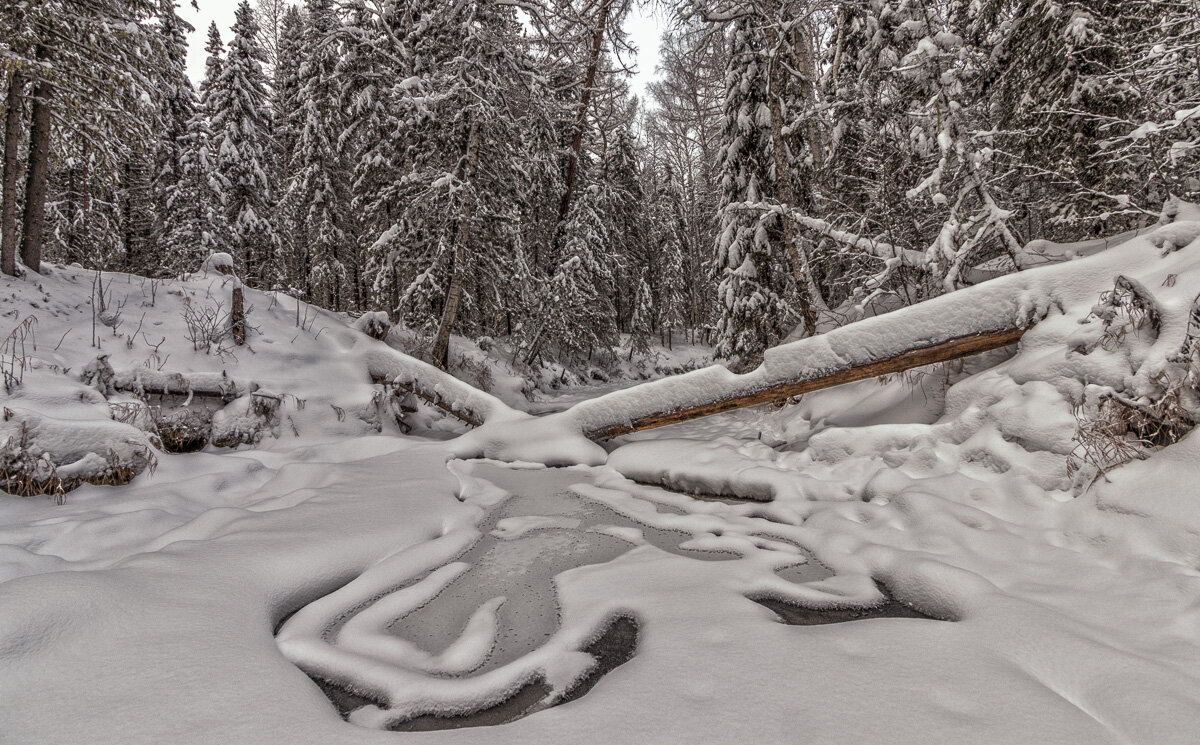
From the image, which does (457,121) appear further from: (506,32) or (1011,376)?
(1011,376)

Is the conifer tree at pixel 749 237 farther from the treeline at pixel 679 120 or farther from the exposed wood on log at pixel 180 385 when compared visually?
the exposed wood on log at pixel 180 385

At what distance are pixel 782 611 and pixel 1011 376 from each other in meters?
2.99

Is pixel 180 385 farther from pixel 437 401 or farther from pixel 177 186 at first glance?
pixel 177 186

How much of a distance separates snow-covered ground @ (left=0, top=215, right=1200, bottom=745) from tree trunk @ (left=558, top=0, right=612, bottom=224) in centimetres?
984

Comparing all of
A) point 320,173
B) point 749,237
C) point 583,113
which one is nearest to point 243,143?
point 320,173

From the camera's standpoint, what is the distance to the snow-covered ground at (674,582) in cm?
153

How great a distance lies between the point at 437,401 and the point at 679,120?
9.89 metres

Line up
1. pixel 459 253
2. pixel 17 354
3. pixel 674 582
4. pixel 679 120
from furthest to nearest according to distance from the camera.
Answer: pixel 679 120, pixel 459 253, pixel 17 354, pixel 674 582

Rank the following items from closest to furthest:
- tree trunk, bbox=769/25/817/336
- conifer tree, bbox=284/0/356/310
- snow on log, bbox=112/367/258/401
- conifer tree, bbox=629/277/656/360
Answer: snow on log, bbox=112/367/258/401 → tree trunk, bbox=769/25/817/336 → conifer tree, bbox=284/0/356/310 → conifer tree, bbox=629/277/656/360

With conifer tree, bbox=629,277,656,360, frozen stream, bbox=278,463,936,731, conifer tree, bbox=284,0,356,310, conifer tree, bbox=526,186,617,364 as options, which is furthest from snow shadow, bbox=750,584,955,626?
conifer tree, bbox=629,277,656,360

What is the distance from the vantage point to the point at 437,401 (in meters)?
7.00

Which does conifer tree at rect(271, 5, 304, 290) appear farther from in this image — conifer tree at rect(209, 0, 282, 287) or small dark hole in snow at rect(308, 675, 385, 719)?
small dark hole in snow at rect(308, 675, 385, 719)

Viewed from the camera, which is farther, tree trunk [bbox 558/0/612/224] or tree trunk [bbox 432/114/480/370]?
tree trunk [bbox 558/0/612/224]

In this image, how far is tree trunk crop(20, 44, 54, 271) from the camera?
25.9ft
